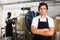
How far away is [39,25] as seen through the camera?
1.42 metres

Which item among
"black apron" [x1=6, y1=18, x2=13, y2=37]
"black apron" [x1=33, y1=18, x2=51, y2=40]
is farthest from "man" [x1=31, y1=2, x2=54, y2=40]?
"black apron" [x1=6, y1=18, x2=13, y2=37]

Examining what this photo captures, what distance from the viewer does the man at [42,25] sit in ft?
4.62

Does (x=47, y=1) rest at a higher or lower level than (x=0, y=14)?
higher

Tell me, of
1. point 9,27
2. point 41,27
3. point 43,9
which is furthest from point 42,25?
point 9,27

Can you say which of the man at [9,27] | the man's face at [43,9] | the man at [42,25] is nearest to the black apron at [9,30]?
the man at [9,27]

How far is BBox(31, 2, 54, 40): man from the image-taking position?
1407mm

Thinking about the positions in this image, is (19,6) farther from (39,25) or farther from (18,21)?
(39,25)

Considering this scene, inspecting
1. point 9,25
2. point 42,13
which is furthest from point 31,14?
point 9,25

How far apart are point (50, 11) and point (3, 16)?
46cm

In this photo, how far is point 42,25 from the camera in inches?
55.7

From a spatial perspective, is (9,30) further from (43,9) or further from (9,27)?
(43,9)

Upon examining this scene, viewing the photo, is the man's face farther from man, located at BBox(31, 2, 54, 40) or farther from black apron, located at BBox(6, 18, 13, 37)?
black apron, located at BBox(6, 18, 13, 37)

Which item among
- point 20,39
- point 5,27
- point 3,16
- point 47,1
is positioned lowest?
point 20,39

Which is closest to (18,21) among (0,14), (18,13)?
(18,13)
